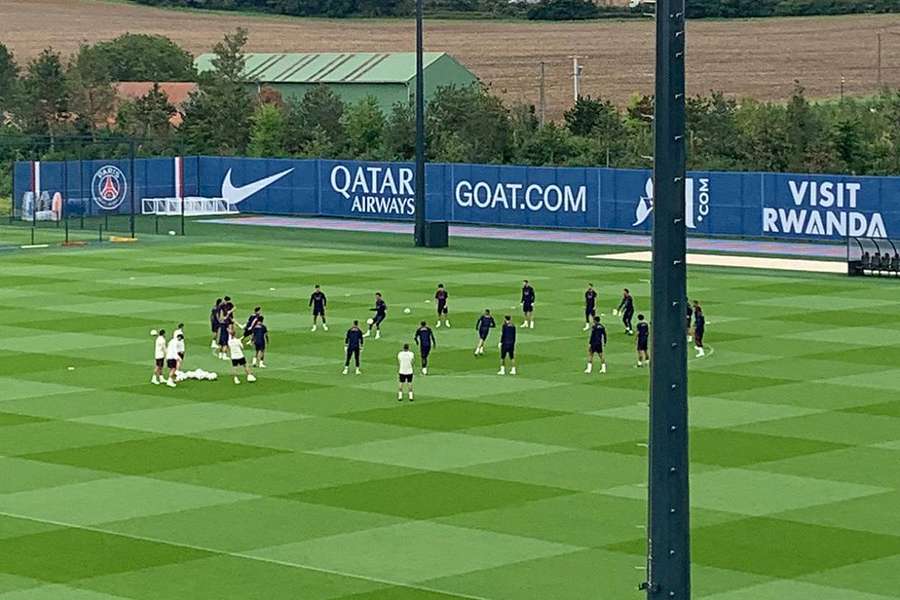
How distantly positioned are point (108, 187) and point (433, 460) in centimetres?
5815

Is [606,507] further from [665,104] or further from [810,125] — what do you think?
[810,125]

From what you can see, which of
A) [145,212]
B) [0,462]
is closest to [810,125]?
[145,212]

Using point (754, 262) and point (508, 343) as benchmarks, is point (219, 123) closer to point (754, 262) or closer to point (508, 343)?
point (754, 262)

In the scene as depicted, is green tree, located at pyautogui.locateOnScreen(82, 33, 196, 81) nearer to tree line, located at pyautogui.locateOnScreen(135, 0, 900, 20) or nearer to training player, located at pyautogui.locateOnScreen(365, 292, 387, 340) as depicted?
tree line, located at pyautogui.locateOnScreen(135, 0, 900, 20)

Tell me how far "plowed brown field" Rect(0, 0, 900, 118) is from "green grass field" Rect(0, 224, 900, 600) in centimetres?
9496

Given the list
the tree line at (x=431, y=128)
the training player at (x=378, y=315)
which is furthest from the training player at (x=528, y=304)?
the tree line at (x=431, y=128)

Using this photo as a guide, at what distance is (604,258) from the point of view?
73062mm

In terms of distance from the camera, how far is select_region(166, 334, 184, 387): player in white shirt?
4266cm

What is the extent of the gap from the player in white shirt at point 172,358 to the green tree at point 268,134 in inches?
2757

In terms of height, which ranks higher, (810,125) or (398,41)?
(398,41)

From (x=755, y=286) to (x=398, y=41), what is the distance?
11335cm

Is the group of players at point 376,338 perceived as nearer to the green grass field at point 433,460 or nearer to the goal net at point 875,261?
the green grass field at point 433,460

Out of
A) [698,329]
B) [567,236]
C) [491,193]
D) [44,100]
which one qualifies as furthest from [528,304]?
[44,100]


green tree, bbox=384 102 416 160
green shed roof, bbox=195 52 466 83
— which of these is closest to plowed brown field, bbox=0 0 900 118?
green shed roof, bbox=195 52 466 83
